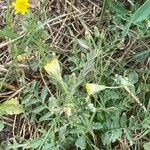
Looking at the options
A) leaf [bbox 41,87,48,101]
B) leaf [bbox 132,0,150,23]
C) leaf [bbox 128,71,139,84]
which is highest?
leaf [bbox 132,0,150,23]

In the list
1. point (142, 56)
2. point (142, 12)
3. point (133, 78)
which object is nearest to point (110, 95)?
point (133, 78)

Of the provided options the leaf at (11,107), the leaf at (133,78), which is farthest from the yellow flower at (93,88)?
the leaf at (11,107)

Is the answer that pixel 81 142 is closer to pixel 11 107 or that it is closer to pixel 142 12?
pixel 11 107

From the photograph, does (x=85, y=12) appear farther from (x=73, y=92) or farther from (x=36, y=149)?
(x=36, y=149)

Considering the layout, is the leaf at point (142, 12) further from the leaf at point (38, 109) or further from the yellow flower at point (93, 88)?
the leaf at point (38, 109)

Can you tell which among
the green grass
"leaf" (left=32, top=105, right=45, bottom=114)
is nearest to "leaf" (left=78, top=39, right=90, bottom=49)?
the green grass

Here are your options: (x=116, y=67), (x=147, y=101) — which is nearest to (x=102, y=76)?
(x=116, y=67)

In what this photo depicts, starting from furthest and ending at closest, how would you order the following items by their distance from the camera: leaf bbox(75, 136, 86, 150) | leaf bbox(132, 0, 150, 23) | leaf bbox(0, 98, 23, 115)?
leaf bbox(0, 98, 23, 115) → leaf bbox(75, 136, 86, 150) → leaf bbox(132, 0, 150, 23)

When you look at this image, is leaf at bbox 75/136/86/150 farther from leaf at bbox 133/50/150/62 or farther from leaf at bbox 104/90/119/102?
leaf at bbox 133/50/150/62
